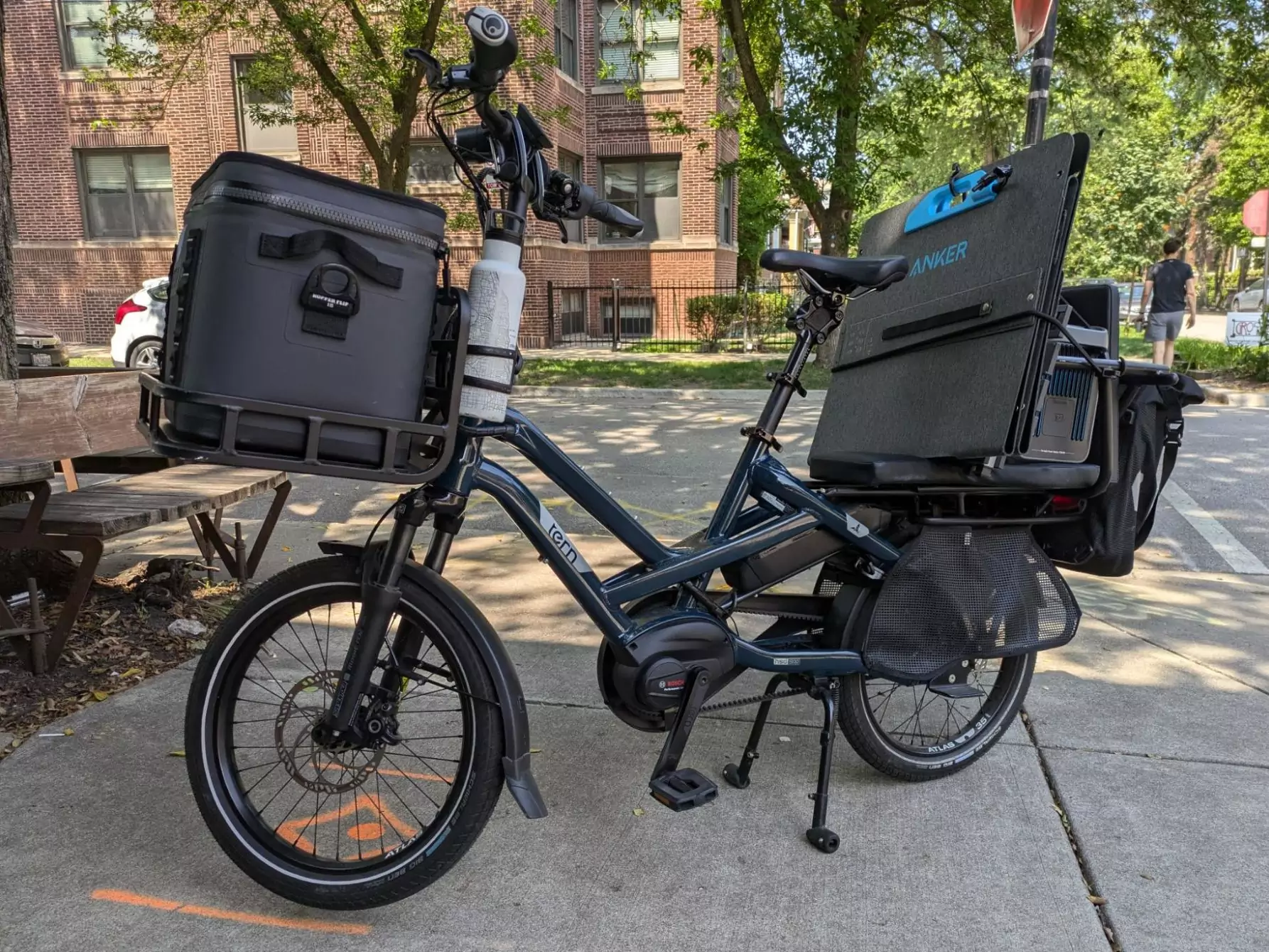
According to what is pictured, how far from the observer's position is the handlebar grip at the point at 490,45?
197 cm

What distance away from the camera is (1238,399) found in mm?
11984

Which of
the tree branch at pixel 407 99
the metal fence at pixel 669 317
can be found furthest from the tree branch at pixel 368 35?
the metal fence at pixel 669 317

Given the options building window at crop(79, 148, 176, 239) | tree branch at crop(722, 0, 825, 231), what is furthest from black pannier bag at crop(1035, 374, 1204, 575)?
building window at crop(79, 148, 176, 239)

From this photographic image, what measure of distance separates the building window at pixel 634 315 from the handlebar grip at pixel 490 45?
1997cm

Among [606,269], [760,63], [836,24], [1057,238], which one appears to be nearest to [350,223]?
[1057,238]

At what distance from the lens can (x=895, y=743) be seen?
2965 mm

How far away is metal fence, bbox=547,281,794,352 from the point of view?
19.6m

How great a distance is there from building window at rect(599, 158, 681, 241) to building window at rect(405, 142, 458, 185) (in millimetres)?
3890

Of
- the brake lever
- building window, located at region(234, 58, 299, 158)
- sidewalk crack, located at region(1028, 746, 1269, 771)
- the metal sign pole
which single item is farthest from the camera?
building window, located at region(234, 58, 299, 158)

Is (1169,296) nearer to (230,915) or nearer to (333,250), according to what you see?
(333,250)

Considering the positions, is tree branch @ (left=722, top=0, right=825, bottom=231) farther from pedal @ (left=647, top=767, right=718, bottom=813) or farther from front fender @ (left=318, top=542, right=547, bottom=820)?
front fender @ (left=318, top=542, right=547, bottom=820)

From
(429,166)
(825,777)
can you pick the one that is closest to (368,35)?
(429,166)

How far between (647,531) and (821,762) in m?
0.83

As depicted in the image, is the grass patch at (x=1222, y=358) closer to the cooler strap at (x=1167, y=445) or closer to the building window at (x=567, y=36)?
the cooler strap at (x=1167, y=445)
